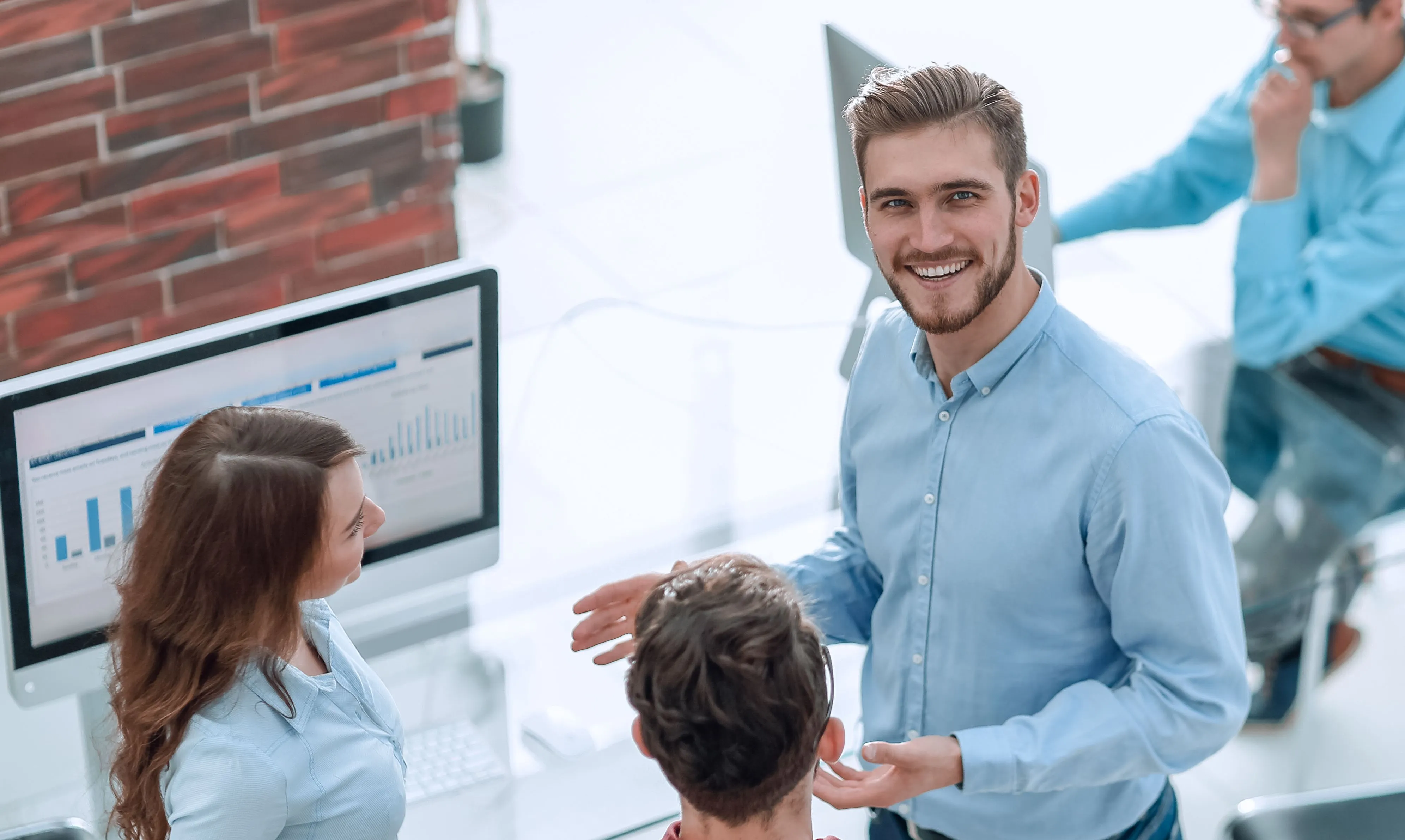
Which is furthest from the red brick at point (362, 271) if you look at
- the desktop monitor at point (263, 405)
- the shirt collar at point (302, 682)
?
the shirt collar at point (302, 682)

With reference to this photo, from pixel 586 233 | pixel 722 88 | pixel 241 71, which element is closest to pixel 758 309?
pixel 586 233

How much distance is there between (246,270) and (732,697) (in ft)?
7.27

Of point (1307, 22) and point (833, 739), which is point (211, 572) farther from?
point (1307, 22)

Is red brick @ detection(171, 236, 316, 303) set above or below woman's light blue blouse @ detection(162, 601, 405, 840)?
below

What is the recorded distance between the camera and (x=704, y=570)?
4.26 feet

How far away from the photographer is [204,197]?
3064mm

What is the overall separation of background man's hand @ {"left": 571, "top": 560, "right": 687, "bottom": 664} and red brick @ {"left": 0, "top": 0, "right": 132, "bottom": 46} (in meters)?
1.66

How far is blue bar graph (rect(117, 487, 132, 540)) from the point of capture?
1874 mm

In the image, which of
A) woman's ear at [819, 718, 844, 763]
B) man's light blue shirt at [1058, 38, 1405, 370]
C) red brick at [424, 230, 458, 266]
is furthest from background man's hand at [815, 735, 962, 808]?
red brick at [424, 230, 458, 266]

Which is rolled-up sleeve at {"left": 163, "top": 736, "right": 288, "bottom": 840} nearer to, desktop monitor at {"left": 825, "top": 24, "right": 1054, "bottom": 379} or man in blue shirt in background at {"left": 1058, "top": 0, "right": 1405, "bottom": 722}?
desktop monitor at {"left": 825, "top": 24, "right": 1054, "bottom": 379}

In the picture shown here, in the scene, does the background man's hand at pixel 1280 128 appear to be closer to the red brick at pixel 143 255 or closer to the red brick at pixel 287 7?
the red brick at pixel 287 7

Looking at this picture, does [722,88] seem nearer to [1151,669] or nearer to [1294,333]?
[1294,333]

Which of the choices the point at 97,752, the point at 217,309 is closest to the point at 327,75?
the point at 217,309

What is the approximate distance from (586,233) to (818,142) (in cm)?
78
